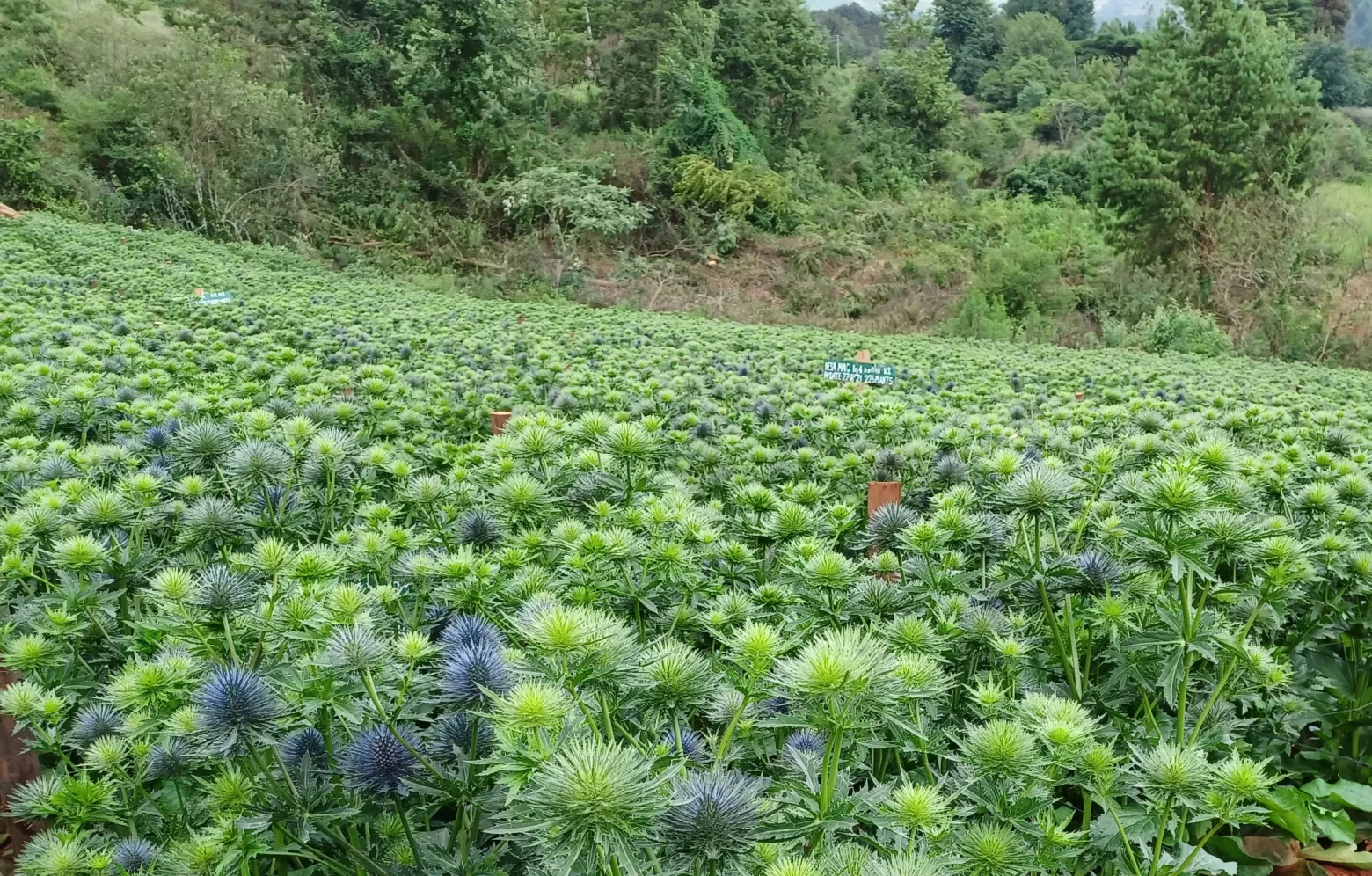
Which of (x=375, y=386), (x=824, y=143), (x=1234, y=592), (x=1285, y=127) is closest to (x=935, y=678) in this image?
(x=1234, y=592)

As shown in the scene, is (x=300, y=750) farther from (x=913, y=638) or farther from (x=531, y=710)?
(x=913, y=638)

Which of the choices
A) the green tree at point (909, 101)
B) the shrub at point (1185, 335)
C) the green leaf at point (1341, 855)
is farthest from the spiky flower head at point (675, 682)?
the green tree at point (909, 101)

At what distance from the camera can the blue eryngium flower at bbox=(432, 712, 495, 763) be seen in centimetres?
116

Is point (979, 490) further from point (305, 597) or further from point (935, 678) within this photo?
point (305, 597)

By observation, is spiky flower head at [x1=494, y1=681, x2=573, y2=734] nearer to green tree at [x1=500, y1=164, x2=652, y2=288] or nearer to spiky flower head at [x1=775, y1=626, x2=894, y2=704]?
spiky flower head at [x1=775, y1=626, x2=894, y2=704]

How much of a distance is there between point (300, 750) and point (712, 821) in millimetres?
612

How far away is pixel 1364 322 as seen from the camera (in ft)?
54.6

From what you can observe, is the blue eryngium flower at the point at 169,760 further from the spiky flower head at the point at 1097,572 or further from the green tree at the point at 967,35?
the green tree at the point at 967,35

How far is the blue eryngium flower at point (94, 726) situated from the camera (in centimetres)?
147

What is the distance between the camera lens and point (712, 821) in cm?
94

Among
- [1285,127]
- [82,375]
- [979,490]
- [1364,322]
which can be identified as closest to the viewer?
[979,490]

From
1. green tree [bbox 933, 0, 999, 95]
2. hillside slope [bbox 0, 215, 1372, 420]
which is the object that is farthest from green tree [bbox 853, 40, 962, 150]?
hillside slope [bbox 0, 215, 1372, 420]

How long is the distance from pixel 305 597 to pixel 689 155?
79.7 ft

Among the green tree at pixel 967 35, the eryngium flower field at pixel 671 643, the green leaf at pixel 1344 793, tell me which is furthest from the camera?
the green tree at pixel 967 35
